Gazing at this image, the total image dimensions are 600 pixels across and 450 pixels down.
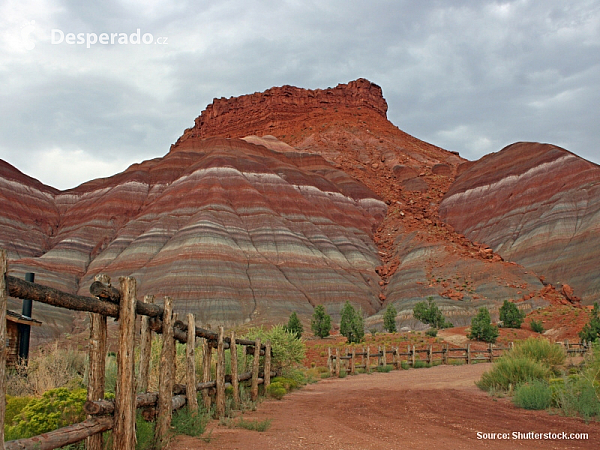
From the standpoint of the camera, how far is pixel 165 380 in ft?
28.3

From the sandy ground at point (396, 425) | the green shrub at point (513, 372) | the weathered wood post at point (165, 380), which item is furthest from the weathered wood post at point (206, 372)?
the green shrub at point (513, 372)

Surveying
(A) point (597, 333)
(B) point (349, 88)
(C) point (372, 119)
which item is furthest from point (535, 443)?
(B) point (349, 88)

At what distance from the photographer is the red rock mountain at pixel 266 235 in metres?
59.4

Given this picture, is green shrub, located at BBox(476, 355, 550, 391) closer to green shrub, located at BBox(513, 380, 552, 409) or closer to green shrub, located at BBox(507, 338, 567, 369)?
green shrub, located at BBox(507, 338, 567, 369)

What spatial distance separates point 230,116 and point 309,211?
81.7 m

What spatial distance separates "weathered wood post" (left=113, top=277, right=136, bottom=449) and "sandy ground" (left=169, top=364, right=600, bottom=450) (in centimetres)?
153

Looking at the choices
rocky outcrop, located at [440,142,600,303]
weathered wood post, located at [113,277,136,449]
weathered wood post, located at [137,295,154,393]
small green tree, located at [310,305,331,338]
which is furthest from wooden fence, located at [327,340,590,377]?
rocky outcrop, located at [440,142,600,303]

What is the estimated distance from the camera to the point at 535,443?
27.3 ft

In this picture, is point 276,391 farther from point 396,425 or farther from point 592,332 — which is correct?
point 592,332

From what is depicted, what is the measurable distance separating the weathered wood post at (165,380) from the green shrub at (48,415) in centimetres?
143

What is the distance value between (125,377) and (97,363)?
39 centimetres

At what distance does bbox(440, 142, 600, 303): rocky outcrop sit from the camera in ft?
201

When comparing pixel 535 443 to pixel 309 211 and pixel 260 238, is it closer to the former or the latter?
pixel 260 238

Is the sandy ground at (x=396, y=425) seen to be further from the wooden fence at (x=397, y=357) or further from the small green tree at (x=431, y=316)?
the small green tree at (x=431, y=316)
